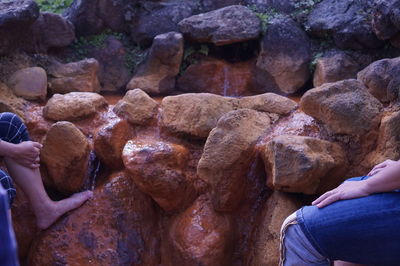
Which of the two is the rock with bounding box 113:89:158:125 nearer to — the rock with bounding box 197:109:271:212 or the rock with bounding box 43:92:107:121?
the rock with bounding box 43:92:107:121

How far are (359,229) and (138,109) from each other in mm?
2083

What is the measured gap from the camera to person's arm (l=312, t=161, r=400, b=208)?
5.73 feet

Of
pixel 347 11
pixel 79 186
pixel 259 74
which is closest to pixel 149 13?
pixel 259 74

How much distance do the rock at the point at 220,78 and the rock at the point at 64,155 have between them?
2.42 meters

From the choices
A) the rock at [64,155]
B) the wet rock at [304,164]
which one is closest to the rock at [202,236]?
the wet rock at [304,164]

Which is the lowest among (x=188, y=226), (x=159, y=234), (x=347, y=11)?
(x=159, y=234)

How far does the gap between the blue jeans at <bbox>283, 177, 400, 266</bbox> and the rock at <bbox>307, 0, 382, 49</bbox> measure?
3.56m

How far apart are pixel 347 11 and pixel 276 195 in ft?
10.2

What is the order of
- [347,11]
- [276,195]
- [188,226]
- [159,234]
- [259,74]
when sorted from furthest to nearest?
[259,74]
[347,11]
[159,234]
[188,226]
[276,195]

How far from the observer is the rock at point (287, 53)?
214 inches

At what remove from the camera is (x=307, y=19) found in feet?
18.3

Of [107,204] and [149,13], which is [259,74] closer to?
[149,13]

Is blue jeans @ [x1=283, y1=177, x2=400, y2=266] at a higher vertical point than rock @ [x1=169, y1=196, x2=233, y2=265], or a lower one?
higher

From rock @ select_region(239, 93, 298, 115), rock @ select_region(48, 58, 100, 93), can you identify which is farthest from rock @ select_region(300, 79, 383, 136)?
rock @ select_region(48, 58, 100, 93)
